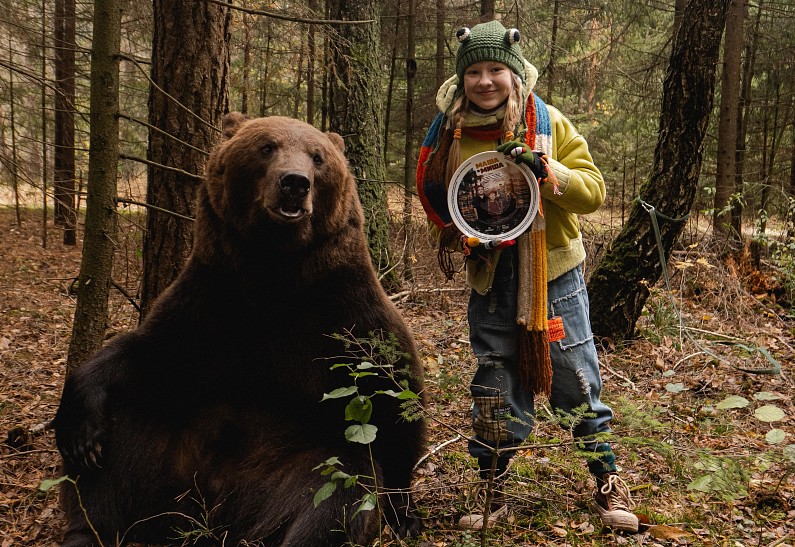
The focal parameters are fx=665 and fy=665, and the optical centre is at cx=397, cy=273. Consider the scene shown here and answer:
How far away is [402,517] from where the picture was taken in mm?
3383

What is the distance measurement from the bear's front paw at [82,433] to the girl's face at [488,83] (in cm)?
235

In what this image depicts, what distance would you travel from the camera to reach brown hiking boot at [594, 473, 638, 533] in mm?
3305

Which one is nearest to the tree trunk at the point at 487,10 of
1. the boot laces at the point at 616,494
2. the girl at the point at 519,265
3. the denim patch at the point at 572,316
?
the girl at the point at 519,265

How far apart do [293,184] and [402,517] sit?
1759 mm

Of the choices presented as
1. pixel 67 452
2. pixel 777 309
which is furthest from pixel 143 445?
pixel 777 309

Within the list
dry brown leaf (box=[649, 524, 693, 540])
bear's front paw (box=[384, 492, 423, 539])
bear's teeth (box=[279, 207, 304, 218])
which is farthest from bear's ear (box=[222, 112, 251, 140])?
dry brown leaf (box=[649, 524, 693, 540])

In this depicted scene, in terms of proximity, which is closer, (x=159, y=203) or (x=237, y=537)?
(x=237, y=537)

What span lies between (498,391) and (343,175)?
139 cm

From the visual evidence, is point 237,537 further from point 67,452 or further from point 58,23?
point 58,23

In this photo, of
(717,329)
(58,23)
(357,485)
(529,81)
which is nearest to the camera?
(357,485)

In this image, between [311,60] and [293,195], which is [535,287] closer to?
[293,195]

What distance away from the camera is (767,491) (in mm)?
3670

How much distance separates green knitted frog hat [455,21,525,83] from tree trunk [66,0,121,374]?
2.07 meters

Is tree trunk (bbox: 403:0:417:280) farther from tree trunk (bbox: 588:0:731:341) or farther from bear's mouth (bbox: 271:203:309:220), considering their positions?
bear's mouth (bbox: 271:203:309:220)
